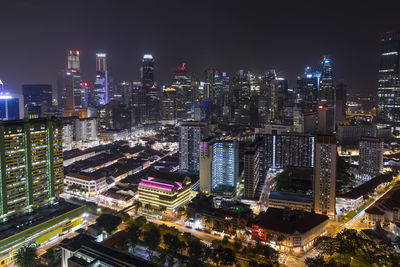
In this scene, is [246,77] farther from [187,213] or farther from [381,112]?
[187,213]

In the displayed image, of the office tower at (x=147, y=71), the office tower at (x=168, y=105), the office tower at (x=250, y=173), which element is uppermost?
the office tower at (x=147, y=71)

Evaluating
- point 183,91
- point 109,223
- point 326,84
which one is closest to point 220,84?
point 183,91

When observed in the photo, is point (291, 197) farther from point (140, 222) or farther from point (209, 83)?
point (209, 83)

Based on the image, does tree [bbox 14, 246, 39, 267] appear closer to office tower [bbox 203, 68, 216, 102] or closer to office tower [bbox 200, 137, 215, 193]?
office tower [bbox 200, 137, 215, 193]

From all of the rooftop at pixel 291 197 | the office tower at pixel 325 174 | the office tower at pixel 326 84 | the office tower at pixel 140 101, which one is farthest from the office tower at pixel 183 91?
the office tower at pixel 325 174

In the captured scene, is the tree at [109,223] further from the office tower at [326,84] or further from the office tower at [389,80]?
the office tower at [389,80]

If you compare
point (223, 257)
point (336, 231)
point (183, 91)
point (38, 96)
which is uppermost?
point (183, 91)
